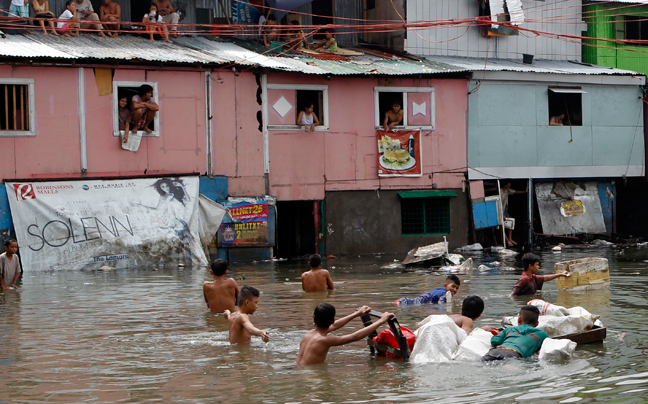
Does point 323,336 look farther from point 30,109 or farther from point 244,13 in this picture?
point 244,13

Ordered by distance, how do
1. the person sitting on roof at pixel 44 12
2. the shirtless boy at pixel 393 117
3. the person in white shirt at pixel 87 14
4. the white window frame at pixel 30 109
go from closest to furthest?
the white window frame at pixel 30 109, the person sitting on roof at pixel 44 12, the person in white shirt at pixel 87 14, the shirtless boy at pixel 393 117

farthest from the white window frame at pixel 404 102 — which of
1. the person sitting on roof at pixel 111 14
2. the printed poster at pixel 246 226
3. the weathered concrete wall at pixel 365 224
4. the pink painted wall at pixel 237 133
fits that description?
the person sitting on roof at pixel 111 14

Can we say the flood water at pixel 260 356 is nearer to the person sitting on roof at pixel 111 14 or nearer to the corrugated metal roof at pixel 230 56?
the corrugated metal roof at pixel 230 56

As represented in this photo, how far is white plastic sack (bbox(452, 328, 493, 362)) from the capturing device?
9438 mm

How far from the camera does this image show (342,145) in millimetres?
24531

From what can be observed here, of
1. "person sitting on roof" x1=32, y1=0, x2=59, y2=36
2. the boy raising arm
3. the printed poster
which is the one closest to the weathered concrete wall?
the printed poster

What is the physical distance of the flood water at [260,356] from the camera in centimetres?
827

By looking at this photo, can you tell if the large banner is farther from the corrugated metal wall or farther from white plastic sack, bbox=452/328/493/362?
white plastic sack, bbox=452/328/493/362

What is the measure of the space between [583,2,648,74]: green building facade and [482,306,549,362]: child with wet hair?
21.8 meters

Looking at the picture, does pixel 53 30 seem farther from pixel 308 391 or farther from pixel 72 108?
pixel 308 391

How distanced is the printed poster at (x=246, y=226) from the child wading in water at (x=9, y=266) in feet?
23.5

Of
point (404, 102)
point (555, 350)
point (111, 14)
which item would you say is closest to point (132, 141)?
point (111, 14)

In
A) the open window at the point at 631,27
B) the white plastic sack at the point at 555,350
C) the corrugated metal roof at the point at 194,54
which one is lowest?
the white plastic sack at the point at 555,350

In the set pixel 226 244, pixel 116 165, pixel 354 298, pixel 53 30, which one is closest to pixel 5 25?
pixel 53 30
